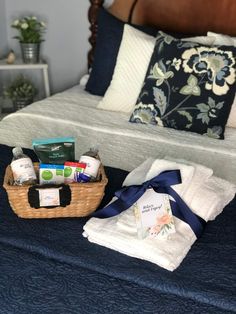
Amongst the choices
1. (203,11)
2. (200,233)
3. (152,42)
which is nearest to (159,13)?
(203,11)

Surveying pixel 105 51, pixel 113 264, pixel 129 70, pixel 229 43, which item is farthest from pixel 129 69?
pixel 113 264

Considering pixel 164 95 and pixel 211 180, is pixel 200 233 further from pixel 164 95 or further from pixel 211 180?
pixel 164 95

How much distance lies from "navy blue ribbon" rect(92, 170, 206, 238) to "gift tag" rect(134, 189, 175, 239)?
0.06 feet

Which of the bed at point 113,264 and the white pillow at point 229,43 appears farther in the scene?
the white pillow at point 229,43

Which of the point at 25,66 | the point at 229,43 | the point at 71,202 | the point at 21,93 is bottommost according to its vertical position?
the point at 21,93

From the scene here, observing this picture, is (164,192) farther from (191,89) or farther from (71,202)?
(191,89)

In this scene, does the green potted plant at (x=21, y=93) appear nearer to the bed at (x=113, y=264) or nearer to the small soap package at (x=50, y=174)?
the bed at (x=113, y=264)

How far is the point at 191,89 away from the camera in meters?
1.73

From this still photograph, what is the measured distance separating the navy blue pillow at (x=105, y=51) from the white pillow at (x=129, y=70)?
12 centimetres

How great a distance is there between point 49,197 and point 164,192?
0.95ft

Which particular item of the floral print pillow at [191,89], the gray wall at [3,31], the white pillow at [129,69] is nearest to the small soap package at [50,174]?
the floral print pillow at [191,89]

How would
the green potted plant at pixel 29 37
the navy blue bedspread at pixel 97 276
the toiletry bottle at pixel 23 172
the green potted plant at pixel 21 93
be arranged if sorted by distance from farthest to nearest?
1. the green potted plant at pixel 21 93
2. the green potted plant at pixel 29 37
3. the toiletry bottle at pixel 23 172
4. the navy blue bedspread at pixel 97 276

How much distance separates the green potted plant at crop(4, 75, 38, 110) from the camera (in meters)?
2.68

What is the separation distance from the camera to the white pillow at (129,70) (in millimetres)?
1942
